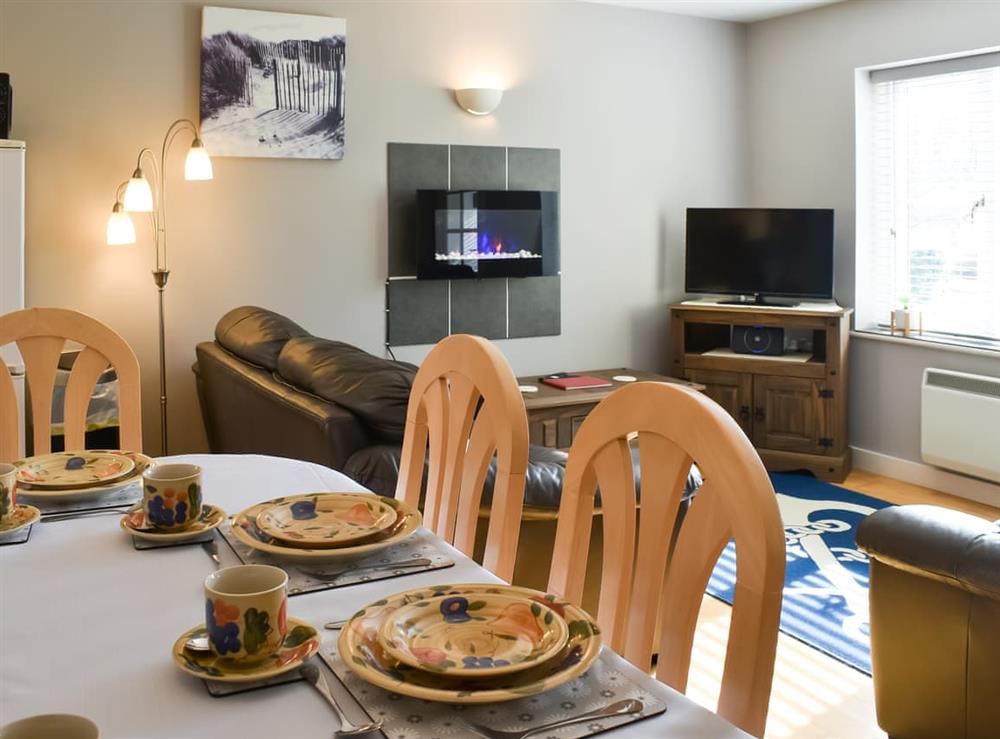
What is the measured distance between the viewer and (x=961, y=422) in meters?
4.77

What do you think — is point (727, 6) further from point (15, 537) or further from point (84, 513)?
point (15, 537)

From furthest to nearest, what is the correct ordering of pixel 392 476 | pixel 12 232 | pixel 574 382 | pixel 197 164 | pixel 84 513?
pixel 574 382 < pixel 197 164 < pixel 12 232 < pixel 392 476 < pixel 84 513

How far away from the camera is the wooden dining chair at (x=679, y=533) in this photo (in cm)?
104

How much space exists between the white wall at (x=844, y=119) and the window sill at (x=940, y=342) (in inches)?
1.9

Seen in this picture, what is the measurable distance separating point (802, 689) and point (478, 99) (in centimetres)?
328

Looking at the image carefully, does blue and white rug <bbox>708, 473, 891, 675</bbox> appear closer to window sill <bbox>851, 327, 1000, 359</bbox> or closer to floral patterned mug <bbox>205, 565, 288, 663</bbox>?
window sill <bbox>851, 327, 1000, 359</bbox>

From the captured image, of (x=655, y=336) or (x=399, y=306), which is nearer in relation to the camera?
(x=399, y=306)

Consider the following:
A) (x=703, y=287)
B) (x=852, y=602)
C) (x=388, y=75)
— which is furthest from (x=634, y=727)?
(x=703, y=287)

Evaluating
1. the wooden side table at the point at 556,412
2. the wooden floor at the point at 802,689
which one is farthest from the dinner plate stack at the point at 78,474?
the wooden side table at the point at 556,412

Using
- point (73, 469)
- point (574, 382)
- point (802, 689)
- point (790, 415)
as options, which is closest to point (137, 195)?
point (574, 382)

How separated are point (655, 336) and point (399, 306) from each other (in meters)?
1.70

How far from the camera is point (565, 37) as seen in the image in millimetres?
5414

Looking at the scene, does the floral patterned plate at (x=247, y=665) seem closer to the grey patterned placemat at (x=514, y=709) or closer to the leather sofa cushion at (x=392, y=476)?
the grey patterned placemat at (x=514, y=709)

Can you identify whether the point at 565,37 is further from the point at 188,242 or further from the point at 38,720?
the point at 38,720
